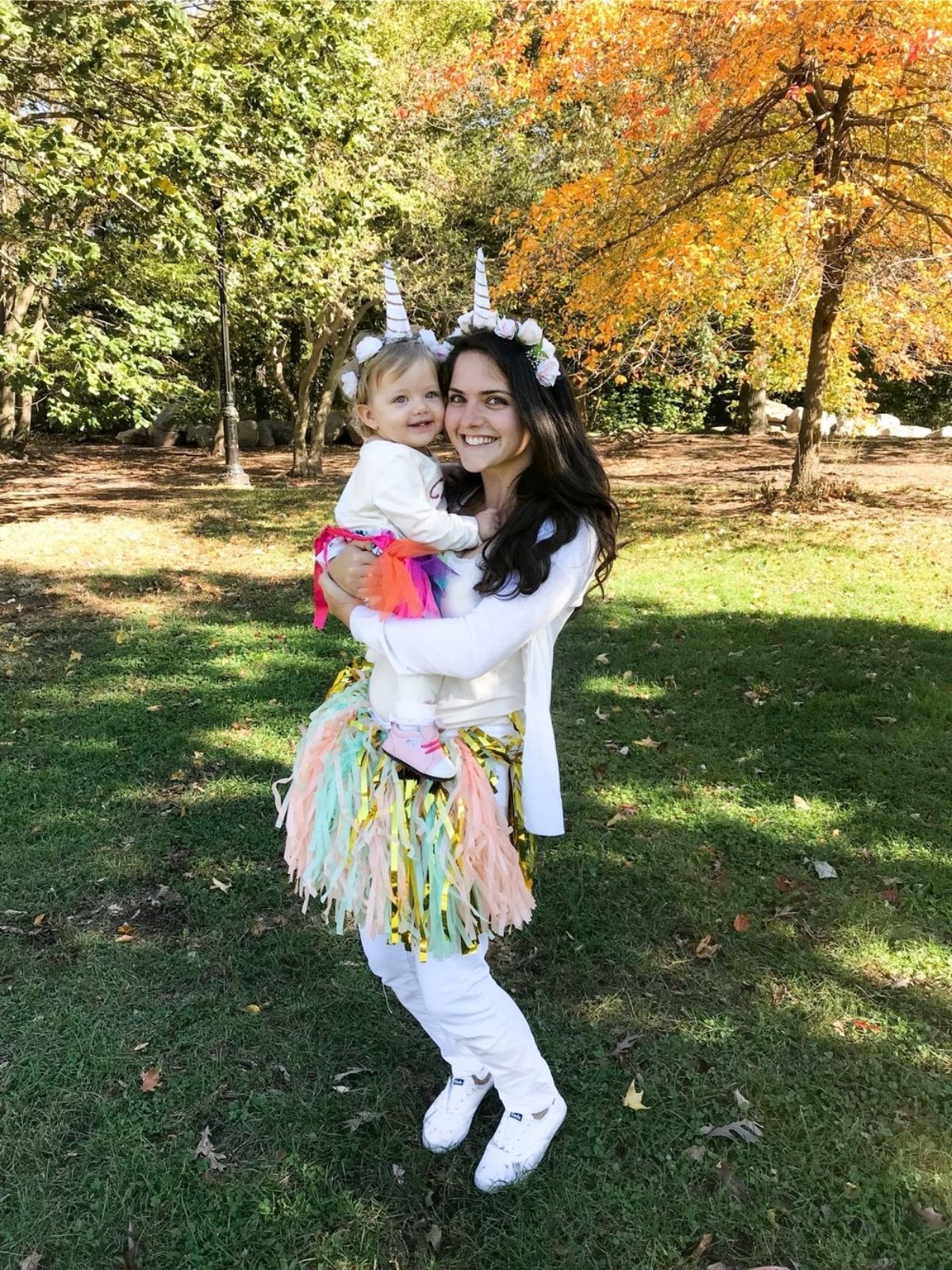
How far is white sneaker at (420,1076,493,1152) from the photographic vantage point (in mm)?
2467

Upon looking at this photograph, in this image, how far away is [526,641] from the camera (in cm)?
192

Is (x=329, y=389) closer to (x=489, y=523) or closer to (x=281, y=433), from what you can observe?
(x=281, y=433)

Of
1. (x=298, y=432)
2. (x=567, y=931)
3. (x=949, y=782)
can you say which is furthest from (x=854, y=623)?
(x=298, y=432)

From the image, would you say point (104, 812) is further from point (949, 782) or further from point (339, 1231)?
point (949, 782)

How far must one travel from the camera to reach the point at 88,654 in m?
6.30

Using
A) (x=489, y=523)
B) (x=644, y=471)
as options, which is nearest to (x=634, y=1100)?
(x=489, y=523)

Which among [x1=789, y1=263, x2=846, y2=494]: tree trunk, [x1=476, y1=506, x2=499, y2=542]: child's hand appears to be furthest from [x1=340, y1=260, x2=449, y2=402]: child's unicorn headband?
[x1=789, y1=263, x2=846, y2=494]: tree trunk

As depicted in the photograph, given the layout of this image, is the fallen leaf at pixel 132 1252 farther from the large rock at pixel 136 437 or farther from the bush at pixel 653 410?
the large rock at pixel 136 437

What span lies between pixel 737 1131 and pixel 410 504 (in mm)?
2038

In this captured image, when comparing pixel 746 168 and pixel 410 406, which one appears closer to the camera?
pixel 410 406

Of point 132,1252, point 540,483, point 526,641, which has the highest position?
point 540,483

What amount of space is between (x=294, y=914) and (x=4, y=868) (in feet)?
4.34

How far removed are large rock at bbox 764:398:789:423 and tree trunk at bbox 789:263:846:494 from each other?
33.6ft

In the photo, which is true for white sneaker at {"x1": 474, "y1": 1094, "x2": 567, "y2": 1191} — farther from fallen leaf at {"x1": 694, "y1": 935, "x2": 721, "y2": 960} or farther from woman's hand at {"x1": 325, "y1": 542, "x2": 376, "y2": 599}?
woman's hand at {"x1": 325, "y1": 542, "x2": 376, "y2": 599}
